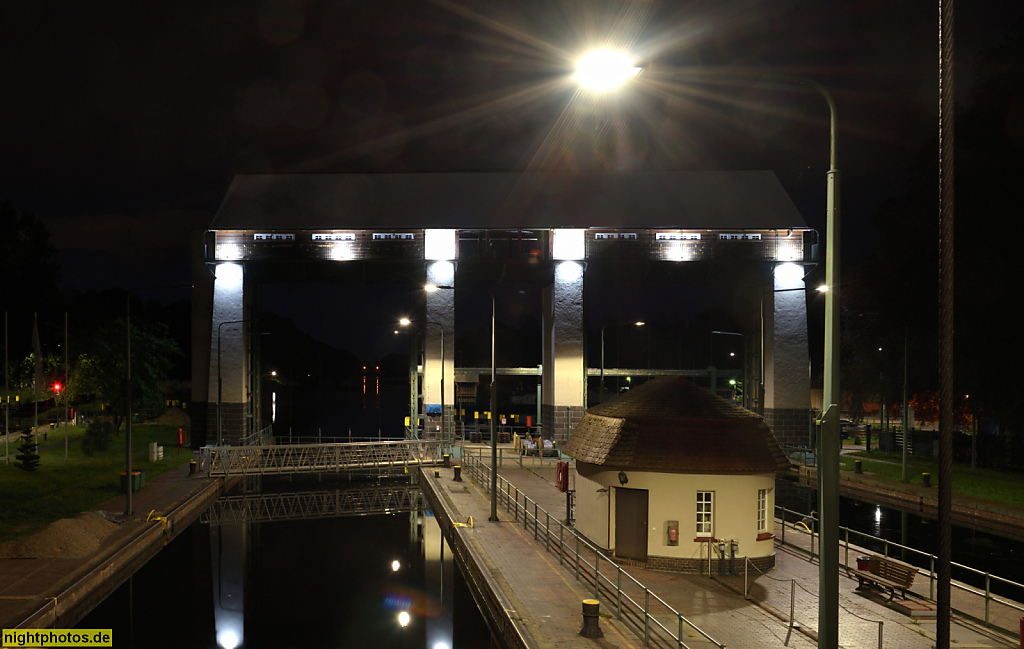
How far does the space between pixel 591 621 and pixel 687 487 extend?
6029mm

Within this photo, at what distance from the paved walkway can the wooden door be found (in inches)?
18.5

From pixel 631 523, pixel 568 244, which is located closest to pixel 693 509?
pixel 631 523

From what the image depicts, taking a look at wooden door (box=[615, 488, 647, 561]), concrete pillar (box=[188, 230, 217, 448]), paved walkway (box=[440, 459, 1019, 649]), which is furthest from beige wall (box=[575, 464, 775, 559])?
concrete pillar (box=[188, 230, 217, 448])

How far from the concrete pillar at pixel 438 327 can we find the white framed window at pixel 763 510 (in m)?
28.9

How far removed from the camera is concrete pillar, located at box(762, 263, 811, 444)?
46844 millimetres

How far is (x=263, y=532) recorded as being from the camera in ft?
93.8

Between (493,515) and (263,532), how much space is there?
909 cm

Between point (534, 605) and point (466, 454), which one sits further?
point (466, 454)

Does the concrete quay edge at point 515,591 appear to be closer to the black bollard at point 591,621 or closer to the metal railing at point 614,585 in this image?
the black bollard at point 591,621

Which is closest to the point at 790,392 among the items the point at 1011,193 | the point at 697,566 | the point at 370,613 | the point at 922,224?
the point at 922,224

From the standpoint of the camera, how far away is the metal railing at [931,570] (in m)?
14.8

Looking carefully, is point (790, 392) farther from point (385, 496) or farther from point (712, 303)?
point (385, 496)

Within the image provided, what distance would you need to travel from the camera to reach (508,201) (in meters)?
50.0

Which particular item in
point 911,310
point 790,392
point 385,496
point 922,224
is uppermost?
point 922,224
